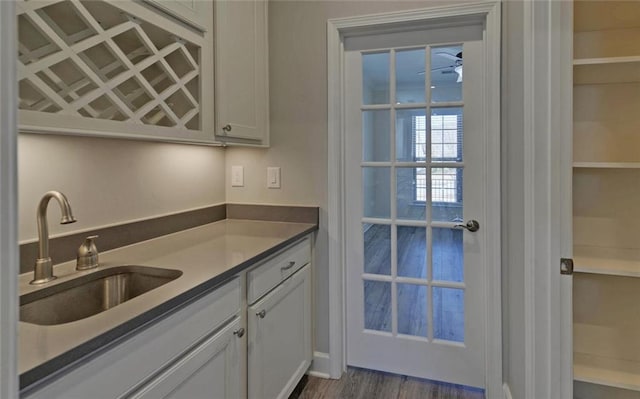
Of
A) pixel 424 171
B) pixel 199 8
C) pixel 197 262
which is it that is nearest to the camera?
pixel 197 262

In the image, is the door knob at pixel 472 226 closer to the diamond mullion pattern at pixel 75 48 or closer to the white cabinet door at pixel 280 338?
the white cabinet door at pixel 280 338

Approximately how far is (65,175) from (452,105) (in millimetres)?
1845

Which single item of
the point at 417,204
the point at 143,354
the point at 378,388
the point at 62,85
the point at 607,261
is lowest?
the point at 378,388

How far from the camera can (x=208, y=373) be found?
1221 millimetres

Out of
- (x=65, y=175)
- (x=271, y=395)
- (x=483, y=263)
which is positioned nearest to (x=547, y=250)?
(x=483, y=263)

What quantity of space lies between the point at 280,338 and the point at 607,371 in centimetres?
141

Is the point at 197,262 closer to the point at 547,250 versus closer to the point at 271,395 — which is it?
the point at 271,395

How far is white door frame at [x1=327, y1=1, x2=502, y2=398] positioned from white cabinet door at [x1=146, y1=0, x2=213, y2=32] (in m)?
0.75

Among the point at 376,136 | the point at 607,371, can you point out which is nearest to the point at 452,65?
the point at 376,136

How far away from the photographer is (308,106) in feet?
7.27

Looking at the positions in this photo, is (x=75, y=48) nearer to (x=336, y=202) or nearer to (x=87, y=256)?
(x=87, y=256)

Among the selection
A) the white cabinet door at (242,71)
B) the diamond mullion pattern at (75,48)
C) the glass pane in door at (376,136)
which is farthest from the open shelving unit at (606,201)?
the diamond mullion pattern at (75,48)

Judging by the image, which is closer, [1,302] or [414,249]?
[1,302]

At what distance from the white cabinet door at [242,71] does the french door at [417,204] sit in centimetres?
50
